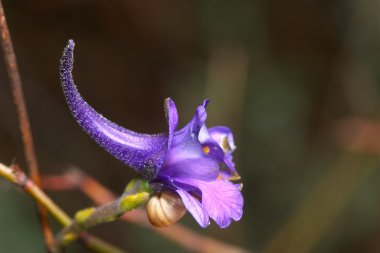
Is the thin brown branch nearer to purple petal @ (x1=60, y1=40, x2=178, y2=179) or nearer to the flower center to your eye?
purple petal @ (x1=60, y1=40, x2=178, y2=179)

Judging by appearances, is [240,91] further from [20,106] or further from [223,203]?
[223,203]

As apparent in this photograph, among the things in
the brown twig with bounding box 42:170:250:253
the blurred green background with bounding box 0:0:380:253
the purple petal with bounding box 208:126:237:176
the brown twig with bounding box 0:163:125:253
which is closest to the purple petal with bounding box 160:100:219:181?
the purple petal with bounding box 208:126:237:176

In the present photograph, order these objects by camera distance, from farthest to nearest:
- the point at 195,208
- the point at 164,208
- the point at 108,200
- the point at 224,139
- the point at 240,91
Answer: the point at 240,91 → the point at 108,200 → the point at 224,139 → the point at 164,208 → the point at 195,208

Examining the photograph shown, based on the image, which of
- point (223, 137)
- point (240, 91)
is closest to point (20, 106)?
point (223, 137)

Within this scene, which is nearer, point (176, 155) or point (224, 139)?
point (176, 155)

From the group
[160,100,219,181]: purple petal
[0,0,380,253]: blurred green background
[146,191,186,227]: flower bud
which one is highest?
[160,100,219,181]: purple petal

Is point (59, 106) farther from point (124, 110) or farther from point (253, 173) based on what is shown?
point (253, 173)

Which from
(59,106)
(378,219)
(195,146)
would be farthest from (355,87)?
(195,146)
